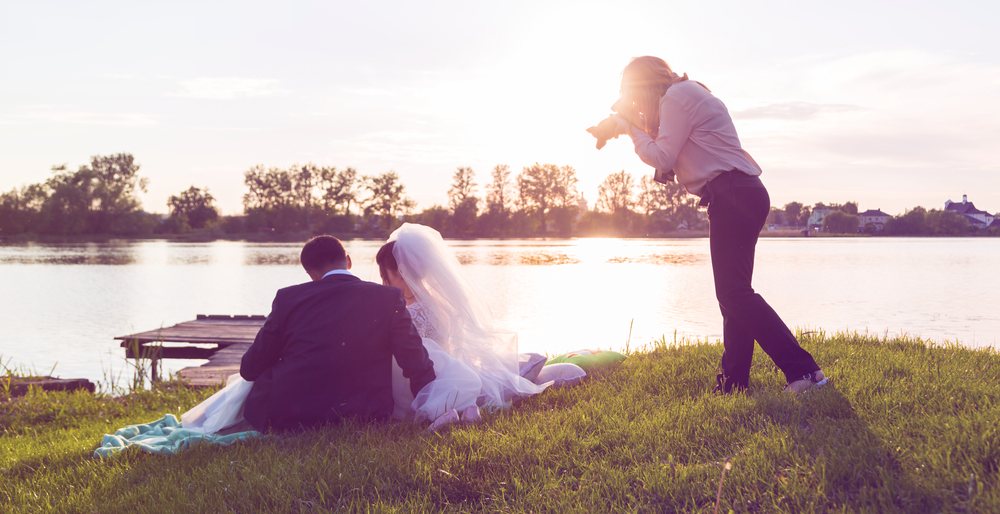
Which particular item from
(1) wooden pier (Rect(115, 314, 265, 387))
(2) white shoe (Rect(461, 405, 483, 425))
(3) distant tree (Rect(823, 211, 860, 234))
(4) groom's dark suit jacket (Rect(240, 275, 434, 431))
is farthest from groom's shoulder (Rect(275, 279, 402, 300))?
(3) distant tree (Rect(823, 211, 860, 234))

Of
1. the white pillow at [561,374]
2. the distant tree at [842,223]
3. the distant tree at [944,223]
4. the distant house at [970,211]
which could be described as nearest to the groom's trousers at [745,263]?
the white pillow at [561,374]

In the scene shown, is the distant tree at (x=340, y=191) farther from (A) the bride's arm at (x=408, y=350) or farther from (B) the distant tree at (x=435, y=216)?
(A) the bride's arm at (x=408, y=350)

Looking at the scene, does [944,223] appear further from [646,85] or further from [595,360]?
[646,85]

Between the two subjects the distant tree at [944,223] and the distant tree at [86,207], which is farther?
the distant tree at [944,223]

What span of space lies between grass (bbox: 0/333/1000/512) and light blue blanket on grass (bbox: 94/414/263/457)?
4.7 inches

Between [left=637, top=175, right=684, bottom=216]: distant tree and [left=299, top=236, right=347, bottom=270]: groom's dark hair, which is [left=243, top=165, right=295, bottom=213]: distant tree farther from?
[left=299, top=236, right=347, bottom=270]: groom's dark hair

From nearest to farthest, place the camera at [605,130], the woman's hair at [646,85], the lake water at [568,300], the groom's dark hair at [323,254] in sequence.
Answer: the groom's dark hair at [323,254] < the woman's hair at [646,85] < the camera at [605,130] < the lake water at [568,300]

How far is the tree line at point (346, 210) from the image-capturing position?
68.9 metres

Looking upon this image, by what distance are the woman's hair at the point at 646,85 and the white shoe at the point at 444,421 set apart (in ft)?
7.89

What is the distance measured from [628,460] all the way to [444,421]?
1.35 m

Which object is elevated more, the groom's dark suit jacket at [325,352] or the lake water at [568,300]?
the groom's dark suit jacket at [325,352]

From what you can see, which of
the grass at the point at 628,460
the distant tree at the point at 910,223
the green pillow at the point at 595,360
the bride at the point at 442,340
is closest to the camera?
the grass at the point at 628,460

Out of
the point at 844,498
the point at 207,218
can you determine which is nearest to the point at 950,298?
the point at 844,498

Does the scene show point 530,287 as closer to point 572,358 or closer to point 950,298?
point 950,298
